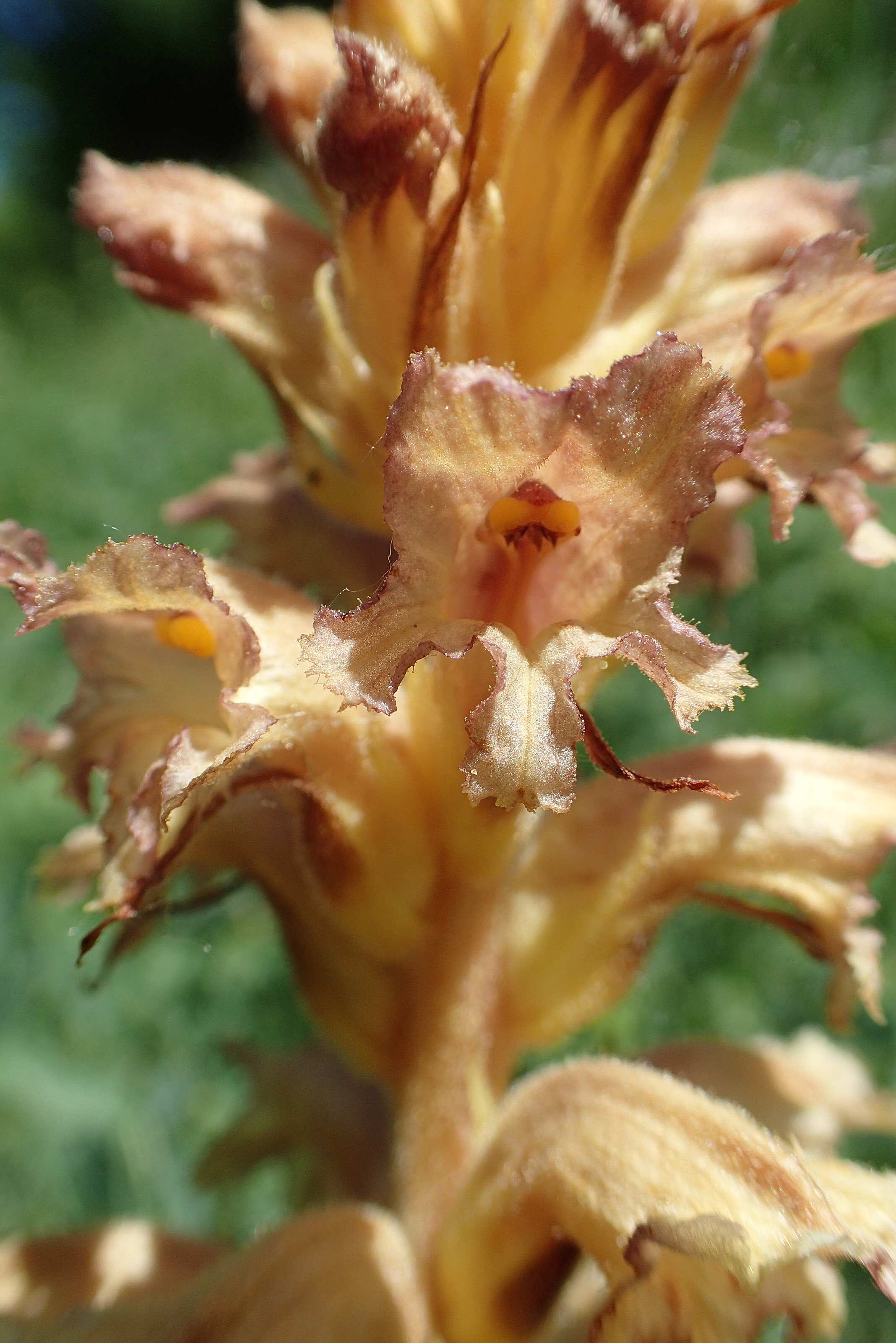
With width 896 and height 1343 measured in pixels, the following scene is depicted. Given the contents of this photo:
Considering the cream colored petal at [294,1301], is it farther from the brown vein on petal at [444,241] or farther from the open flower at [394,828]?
the brown vein on petal at [444,241]

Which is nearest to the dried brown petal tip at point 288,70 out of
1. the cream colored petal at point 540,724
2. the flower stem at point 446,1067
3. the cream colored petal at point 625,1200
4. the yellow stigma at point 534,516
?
the yellow stigma at point 534,516

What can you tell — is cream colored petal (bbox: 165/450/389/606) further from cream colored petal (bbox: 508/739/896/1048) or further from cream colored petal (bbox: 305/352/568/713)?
cream colored petal (bbox: 305/352/568/713)

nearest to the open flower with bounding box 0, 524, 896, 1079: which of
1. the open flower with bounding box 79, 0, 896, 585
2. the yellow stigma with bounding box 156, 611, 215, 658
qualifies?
the yellow stigma with bounding box 156, 611, 215, 658

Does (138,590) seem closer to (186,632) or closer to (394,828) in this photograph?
(186,632)

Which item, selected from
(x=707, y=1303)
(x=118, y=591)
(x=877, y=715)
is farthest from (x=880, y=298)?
(x=877, y=715)

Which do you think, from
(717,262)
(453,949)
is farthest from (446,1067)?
(717,262)

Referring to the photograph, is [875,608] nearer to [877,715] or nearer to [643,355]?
[877,715]
